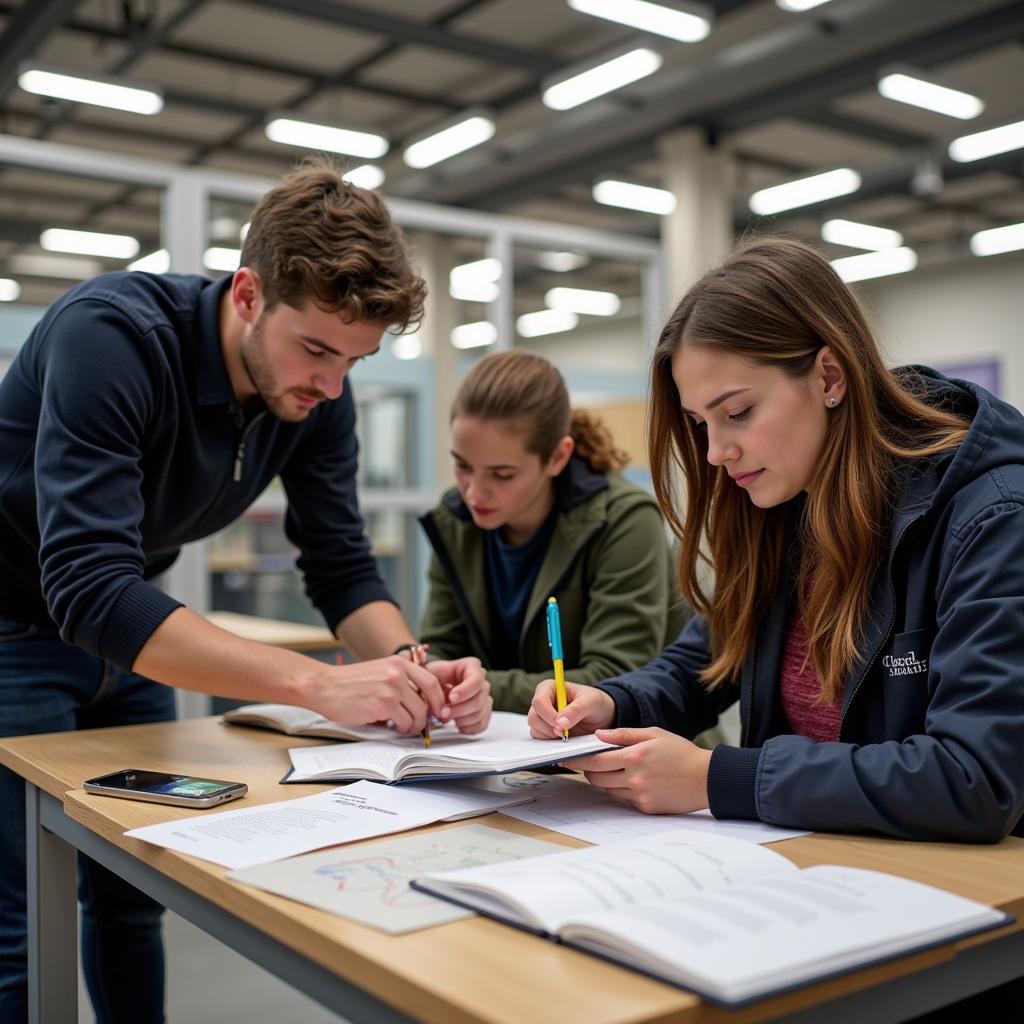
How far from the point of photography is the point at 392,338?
2375mm

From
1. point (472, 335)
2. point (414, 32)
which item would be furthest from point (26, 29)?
point (472, 335)

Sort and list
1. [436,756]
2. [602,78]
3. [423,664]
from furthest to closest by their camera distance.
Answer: [602,78] → [423,664] → [436,756]

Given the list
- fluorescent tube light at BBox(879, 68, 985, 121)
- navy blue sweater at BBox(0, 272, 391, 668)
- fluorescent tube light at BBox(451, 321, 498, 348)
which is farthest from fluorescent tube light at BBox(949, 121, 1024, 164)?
fluorescent tube light at BBox(451, 321, 498, 348)

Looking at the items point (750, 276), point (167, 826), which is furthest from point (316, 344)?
point (167, 826)

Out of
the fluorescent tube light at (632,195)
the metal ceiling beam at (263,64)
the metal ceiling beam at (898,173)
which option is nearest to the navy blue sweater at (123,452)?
the metal ceiling beam at (263,64)

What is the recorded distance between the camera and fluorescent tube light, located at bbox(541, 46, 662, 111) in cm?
491

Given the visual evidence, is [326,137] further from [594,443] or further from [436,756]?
[436,756]

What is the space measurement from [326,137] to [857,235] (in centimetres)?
427

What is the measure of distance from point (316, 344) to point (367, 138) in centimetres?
466

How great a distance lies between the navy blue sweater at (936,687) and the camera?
93cm

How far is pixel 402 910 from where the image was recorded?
2.54ft

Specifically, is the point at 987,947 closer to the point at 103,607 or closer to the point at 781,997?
the point at 781,997

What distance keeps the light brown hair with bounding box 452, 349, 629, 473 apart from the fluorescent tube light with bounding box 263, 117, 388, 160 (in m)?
4.26

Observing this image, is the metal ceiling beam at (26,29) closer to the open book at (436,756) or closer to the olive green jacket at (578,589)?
the olive green jacket at (578,589)
